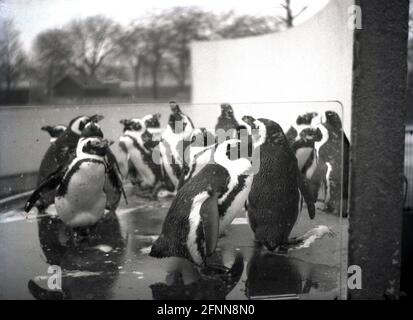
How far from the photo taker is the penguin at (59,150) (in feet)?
5.59

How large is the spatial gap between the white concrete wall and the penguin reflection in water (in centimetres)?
53

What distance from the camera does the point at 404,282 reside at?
174cm

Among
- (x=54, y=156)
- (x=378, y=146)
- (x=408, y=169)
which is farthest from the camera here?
(x=408, y=169)

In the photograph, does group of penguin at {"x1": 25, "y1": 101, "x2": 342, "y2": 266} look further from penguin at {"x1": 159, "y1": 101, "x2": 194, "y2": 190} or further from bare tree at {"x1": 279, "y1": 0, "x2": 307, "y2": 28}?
bare tree at {"x1": 279, "y1": 0, "x2": 307, "y2": 28}

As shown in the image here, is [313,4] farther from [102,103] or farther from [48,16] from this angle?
[48,16]

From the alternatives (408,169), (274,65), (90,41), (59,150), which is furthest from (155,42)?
(408,169)

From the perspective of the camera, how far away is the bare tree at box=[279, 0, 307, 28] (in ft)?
5.23

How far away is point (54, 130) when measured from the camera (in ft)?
5.57

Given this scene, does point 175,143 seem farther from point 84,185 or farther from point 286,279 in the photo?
point 286,279

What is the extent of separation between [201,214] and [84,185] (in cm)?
60

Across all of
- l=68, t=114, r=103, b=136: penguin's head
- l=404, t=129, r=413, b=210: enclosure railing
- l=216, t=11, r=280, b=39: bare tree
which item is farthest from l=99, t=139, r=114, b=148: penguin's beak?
l=404, t=129, r=413, b=210: enclosure railing

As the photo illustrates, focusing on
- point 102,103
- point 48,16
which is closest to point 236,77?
point 102,103

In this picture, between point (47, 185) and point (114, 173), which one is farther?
point (114, 173)

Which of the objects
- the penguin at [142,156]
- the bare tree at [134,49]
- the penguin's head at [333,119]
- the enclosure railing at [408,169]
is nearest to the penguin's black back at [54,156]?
the penguin at [142,156]
